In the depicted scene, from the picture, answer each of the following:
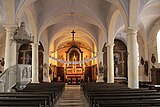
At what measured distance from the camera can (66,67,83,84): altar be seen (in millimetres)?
30684

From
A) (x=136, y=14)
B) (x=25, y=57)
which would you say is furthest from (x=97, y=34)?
(x=136, y=14)

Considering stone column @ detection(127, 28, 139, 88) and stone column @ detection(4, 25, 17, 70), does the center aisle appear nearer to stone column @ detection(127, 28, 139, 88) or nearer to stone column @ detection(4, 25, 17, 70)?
stone column @ detection(127, 28, 139, 88)

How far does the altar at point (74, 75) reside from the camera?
30.7 metres

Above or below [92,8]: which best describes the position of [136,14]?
below

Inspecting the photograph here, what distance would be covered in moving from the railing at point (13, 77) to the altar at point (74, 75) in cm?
1972

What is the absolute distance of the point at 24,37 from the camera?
10.3m

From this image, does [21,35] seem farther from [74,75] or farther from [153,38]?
[74,75]

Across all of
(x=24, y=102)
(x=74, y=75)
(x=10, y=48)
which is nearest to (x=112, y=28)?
(x=10, y=48)

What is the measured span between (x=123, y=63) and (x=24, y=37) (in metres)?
16.6

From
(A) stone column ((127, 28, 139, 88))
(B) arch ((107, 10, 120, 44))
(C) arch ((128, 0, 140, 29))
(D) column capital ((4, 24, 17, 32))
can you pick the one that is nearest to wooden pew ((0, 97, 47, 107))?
(D) column capital ((4, 24, 17, 32))

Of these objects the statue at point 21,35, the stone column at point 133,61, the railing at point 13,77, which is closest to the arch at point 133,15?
the stone column at point 133,61

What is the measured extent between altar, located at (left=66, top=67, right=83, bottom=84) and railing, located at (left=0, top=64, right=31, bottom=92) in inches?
776

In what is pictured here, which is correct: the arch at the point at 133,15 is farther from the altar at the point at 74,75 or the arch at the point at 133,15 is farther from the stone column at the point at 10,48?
the altar at the point at 74,75

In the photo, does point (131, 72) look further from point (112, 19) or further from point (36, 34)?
point (36, 34)
